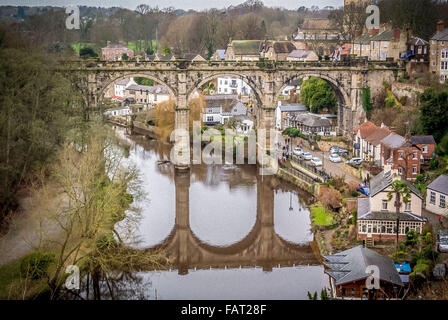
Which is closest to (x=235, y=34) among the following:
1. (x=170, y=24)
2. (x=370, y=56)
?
(x=170, y=24)

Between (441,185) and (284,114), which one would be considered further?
(284,114)

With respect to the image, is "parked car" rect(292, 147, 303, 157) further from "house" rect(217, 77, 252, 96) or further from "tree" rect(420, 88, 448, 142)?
"house" rect(217, 77, 252, 96)

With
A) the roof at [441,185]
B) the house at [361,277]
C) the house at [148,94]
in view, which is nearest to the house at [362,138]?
the roof at [441,185]

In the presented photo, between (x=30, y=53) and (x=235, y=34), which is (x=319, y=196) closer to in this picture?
(x=30, y=53)

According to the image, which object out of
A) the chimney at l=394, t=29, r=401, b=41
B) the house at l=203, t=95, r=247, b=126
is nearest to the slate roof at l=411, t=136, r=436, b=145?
the chimney at l=394, t=29, r=401, b=41

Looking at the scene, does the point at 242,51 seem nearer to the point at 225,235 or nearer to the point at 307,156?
the point at 307,156

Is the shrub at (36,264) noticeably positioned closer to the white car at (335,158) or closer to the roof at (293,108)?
the white car at (335,158)

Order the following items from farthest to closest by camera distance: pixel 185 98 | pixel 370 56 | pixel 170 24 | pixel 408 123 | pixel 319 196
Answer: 1. pixel 170 24
2. pixel 370 56
3. pixel 185 98
4. pixel 408 123
5. pixel 319 196

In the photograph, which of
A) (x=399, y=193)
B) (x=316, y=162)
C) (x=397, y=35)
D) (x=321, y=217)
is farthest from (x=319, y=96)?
(x=399, y=193)
